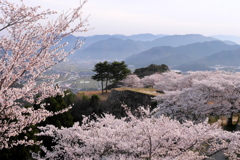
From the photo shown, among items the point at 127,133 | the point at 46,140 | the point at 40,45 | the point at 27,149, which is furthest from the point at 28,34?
the point at 46,140

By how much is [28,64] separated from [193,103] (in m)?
9.98

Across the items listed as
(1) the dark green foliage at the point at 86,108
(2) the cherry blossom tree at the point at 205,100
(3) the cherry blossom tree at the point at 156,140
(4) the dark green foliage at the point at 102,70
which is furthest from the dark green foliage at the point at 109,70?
(3) the cherry blossom tree at the point at 156,140

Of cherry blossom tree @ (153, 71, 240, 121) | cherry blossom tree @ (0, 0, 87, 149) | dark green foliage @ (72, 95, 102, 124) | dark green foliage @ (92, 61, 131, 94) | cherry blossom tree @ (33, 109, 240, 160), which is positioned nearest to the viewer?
cherry blossom tree @ (0, 0, 87, 149)

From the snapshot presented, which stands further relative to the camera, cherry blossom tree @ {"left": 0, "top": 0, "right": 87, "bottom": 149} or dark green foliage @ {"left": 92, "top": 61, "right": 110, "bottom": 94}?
dark green foliage @ {"left": 92, "top": 61, "right": 110, "bottom": 94}

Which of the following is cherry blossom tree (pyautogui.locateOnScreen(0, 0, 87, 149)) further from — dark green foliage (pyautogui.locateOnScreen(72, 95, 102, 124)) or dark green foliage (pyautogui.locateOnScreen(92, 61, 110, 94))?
dark green foliage (pyautogui.locateOnScreen(92, 61, 110, 94))

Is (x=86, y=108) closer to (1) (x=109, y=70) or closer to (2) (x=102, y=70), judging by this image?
(2) (x=102, y=70)

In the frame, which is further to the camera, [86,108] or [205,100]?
[86,108]

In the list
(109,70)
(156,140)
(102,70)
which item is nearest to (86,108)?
(102,70)

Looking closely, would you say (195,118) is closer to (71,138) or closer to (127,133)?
(127,133)

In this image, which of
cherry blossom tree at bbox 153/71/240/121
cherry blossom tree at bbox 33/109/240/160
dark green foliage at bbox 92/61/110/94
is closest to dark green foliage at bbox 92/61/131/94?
dark green foliage at bbox 92/61/110/94

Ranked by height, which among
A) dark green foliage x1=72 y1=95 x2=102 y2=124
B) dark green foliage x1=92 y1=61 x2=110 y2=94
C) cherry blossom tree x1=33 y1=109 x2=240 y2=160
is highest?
dark green foliage x1=92 y1=61 x2=110 y2=94

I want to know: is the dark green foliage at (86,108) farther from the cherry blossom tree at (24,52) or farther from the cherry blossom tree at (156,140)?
the cherry blossom tree at (24,52)

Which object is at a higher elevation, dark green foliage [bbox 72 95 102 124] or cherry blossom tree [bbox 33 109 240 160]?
cherry blossom tree [bbox 33 109 240 160]

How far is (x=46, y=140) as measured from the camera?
471 inches
